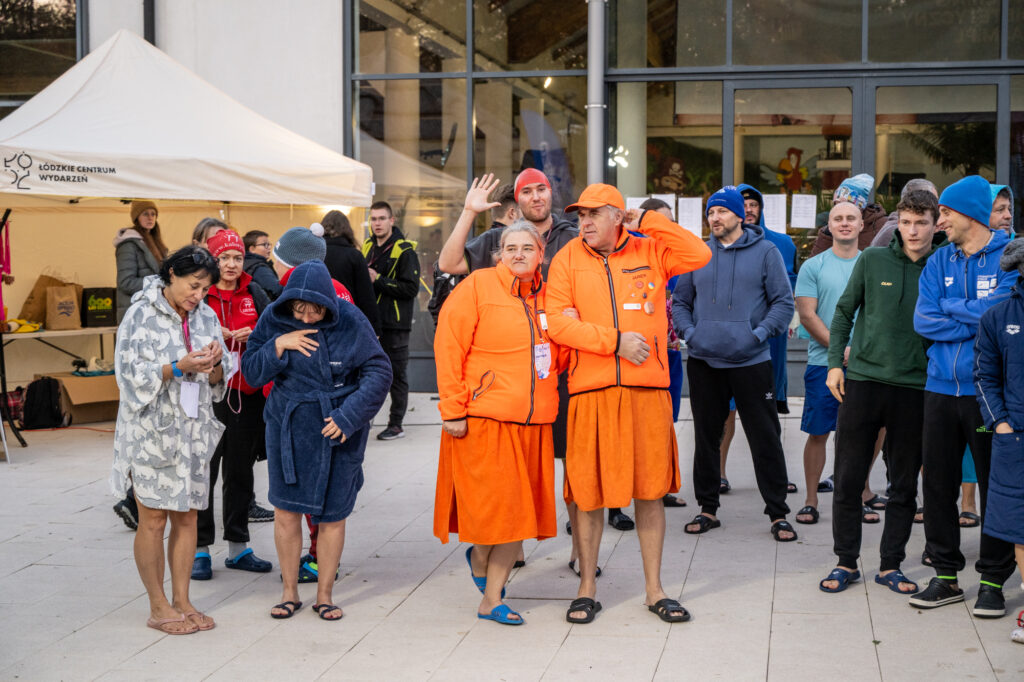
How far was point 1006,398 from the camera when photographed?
4766 millimetres

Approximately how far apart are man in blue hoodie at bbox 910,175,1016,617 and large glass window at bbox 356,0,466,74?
26.1 ft

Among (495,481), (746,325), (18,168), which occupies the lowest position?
(495,481)

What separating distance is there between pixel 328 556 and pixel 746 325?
2748mm

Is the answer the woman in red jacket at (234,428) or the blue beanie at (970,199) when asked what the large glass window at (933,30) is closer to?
the blue beanie at (970,199)

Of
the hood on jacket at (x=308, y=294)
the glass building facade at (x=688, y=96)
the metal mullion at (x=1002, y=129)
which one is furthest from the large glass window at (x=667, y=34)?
the hood on jacket at (x=308, y=294)

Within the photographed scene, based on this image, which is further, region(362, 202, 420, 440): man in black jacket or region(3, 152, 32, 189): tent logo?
region(362, 202, 420, 440): man in black jacket

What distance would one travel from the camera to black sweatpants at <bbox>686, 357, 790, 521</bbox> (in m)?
6.57

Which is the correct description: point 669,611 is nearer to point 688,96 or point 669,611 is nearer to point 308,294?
point 308,294

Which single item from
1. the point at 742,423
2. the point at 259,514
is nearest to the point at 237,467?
the point at 259,514

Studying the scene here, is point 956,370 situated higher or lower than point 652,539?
higher

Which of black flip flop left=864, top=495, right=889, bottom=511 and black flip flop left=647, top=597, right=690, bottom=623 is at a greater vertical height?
black flip flop left=864, top=495, right=889, bottom=511

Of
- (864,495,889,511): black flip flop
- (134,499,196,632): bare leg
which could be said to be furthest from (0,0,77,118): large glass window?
(864,495,889,511): black flip flop

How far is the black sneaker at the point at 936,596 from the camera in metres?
5.19

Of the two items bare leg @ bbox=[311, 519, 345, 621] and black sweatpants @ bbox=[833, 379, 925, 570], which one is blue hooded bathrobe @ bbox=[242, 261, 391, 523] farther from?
black sweatpants @ bbox=[833, 379, 925, 570]
